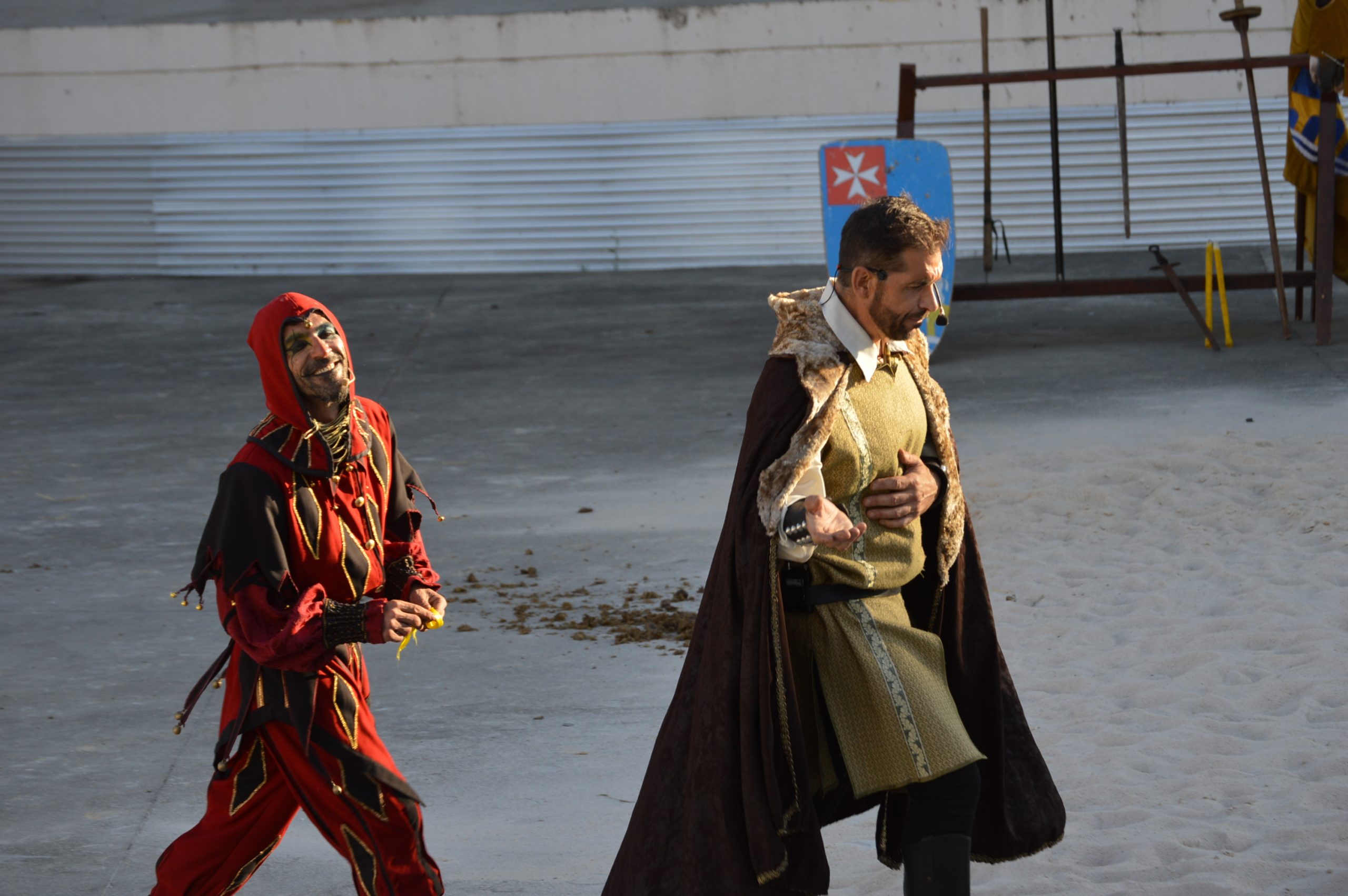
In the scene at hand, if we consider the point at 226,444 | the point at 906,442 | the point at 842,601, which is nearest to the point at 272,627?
the point at 842,601

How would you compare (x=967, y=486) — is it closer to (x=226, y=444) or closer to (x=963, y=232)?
(x=226, y=444)

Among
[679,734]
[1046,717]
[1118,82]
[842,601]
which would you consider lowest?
[1046,717]

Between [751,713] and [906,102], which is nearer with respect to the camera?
[751,713]

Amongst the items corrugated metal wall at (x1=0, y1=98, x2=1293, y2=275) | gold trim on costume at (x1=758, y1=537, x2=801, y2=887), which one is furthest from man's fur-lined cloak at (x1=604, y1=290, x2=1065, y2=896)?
corrugated metal wall at (x1=0, y1=98, x2=1293, y2=275)

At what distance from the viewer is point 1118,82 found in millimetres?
11312

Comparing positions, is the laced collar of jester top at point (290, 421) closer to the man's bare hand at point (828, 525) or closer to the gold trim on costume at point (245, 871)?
the gold trim on costume at point (245, 871)

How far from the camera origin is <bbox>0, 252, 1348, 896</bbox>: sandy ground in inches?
163

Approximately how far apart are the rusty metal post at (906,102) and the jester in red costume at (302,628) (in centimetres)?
796

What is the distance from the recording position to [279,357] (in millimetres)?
3020

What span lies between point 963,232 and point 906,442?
48.2 ft

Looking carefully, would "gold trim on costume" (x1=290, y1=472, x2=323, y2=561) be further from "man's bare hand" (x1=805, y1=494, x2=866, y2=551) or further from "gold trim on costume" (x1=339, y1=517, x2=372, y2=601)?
"man's bare hand" (x1=805, y1=494, x2=866, y2=551)

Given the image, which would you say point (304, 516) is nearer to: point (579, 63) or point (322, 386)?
point (322, 386)

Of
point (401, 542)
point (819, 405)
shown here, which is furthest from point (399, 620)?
point (819, 405)

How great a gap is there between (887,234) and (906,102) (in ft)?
26.2
